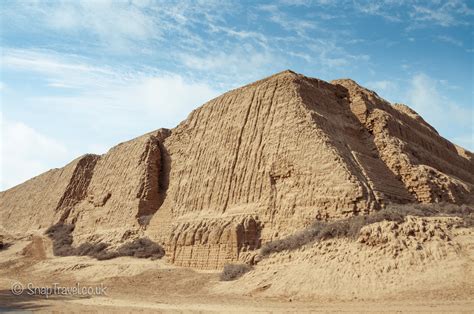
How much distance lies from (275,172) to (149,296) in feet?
25.1

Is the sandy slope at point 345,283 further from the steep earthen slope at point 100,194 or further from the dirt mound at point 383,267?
the steep earthen slope at point 100,194

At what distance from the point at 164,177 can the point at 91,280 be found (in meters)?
10.9

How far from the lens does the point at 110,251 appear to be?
26.8 metres

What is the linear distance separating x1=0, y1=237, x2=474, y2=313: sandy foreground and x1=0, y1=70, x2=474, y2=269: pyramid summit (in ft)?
6.17

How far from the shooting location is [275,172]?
20.6 m

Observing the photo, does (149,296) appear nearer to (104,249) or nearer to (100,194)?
(104,249)

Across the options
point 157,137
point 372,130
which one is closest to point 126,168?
point 157,137

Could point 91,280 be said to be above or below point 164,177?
below

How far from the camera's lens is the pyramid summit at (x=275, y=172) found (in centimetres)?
1875

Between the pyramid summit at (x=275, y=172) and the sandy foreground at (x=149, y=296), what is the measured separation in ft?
6.17

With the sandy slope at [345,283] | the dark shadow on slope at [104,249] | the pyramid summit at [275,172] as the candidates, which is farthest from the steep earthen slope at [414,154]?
the dark shadow on slope at [104,249]

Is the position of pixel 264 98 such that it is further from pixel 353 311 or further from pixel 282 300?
pixel 353 311

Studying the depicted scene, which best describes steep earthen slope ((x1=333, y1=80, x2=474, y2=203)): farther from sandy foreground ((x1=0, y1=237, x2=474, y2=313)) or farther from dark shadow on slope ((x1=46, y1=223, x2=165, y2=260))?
dark shadow on slope ((x1=46, y1=223, x2=165, y2=260))

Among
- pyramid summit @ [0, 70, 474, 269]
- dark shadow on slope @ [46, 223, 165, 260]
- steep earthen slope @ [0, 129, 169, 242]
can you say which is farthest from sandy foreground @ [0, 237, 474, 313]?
steep earthen slope @ [0, 129, 169, 242]
